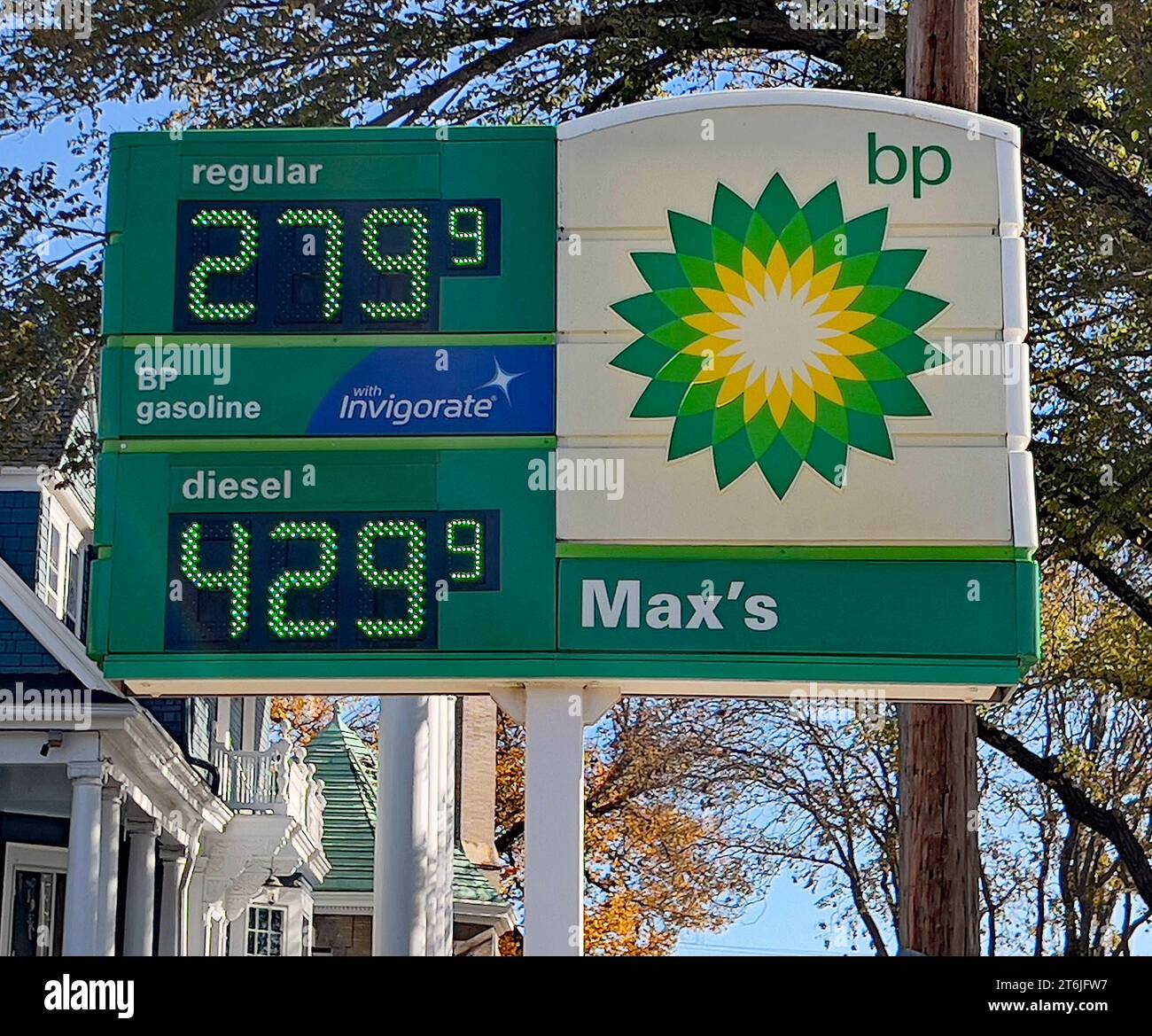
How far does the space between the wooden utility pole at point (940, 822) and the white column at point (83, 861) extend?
7429mm

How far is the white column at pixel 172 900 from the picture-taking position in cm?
2003

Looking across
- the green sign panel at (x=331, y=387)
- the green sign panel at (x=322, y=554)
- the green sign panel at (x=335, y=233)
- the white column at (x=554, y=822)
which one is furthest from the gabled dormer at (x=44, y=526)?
the white column at (x=554, y=822)

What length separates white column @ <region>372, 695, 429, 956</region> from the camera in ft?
42.2

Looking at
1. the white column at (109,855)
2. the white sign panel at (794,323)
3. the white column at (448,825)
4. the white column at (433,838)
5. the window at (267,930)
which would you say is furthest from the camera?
the window at (267,930)

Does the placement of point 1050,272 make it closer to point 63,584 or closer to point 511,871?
point 63,584

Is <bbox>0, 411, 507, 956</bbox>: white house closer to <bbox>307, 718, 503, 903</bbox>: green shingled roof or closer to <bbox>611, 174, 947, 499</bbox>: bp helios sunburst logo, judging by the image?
<bbox>307, 718, 503, 903</bbox>: green shingled roof

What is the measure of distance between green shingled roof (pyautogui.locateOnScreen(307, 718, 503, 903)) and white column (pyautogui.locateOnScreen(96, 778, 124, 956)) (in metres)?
11.4

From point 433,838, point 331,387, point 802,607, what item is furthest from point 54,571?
point 802,607

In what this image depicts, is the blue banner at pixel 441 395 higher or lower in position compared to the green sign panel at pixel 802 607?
higher

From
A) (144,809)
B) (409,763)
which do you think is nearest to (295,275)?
(409,763)

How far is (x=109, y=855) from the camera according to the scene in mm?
16141

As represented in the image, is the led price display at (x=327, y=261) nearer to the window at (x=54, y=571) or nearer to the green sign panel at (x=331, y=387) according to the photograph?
the green sign panel at (x=331, y=387)

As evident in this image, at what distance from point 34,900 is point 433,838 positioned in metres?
5.41

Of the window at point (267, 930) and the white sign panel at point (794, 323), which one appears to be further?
the window at point (267, 930)
